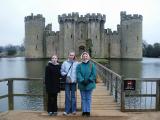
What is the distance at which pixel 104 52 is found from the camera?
2744 inches

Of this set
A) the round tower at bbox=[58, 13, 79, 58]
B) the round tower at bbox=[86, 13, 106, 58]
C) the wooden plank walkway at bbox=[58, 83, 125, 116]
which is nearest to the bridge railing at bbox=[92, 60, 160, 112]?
the wooden plank walkway at bbox=[58, 83, 125, 116]

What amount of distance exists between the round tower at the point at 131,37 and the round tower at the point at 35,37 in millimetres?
14953

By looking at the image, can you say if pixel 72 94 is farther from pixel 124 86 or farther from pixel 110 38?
pixel 110 38

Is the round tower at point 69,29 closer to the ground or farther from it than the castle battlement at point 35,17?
closer to the ground

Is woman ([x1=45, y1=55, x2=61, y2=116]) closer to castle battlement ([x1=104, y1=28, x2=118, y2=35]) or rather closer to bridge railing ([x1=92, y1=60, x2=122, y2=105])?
bridge railing ([x1=92, y1=60, x2=122, y2=105])

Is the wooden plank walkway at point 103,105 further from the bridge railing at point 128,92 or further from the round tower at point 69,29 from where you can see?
the round tower at point 69,29

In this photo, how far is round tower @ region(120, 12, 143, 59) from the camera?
68.3 m

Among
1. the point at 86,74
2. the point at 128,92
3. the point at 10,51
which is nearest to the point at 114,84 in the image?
the point at 128,92

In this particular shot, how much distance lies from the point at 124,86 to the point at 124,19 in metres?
61.5

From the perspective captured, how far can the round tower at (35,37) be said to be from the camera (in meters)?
69.8

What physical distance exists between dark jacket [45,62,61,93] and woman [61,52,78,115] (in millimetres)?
139

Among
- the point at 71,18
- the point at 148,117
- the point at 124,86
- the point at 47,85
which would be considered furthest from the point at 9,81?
the point at 71,18

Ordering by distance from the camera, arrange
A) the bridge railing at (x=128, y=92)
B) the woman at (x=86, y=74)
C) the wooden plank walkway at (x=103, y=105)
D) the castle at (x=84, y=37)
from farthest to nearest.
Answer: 1. the castle at (x=84, y=37)
2. the bridge railing at (x=128, y=92)
3. the wooden plank walkway at (x=103, y=105)
4. the woman at (x=86, y=74)

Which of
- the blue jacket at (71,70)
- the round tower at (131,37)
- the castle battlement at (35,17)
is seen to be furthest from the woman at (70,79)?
the castle battlement at (35,17)
